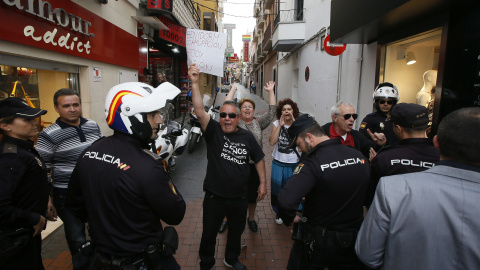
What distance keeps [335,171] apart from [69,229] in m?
2.51

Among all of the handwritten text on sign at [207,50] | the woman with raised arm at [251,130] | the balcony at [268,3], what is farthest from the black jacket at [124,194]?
the balcony at [268,3]

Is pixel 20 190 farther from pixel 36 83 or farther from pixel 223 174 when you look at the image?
pixel 36 83

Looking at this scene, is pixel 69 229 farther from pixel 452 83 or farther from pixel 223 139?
pixel 452 83

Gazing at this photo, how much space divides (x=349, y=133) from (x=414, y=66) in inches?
130

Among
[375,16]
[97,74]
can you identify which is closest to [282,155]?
[375,16]

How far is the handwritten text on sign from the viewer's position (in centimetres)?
386

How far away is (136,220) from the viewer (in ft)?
5.32

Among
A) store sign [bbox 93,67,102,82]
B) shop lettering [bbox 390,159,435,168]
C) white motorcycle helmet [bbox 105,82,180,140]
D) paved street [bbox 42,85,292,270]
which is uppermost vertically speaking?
store sign [bbox 93,67,102,82]

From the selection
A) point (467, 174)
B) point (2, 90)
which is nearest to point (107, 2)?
point (2, 90)

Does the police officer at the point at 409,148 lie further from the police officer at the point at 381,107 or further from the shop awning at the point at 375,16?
the shop awning at the point at 375,16

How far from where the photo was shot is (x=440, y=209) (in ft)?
4.02

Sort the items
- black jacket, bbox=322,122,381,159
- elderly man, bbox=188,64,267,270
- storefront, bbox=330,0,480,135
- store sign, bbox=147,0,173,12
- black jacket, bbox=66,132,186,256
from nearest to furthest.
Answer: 1. black jacket, bbox=66,132,186,256
2. elderly man, bbox=188,64,267,270
3. black jacket, bbox=322,122,381,159
4. storefront, bbox=330,0,480,135
5. store sign, bbox=147,0,173,12

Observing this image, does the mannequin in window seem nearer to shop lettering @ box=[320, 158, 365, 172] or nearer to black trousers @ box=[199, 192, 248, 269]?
shop lettering @ box=[320, 158, 365, 172]

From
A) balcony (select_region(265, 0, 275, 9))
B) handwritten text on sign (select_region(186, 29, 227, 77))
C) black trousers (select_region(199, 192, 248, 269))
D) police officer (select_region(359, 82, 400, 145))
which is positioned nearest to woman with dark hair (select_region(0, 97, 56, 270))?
black trousers (select_region(199, 192, 248, 269))
